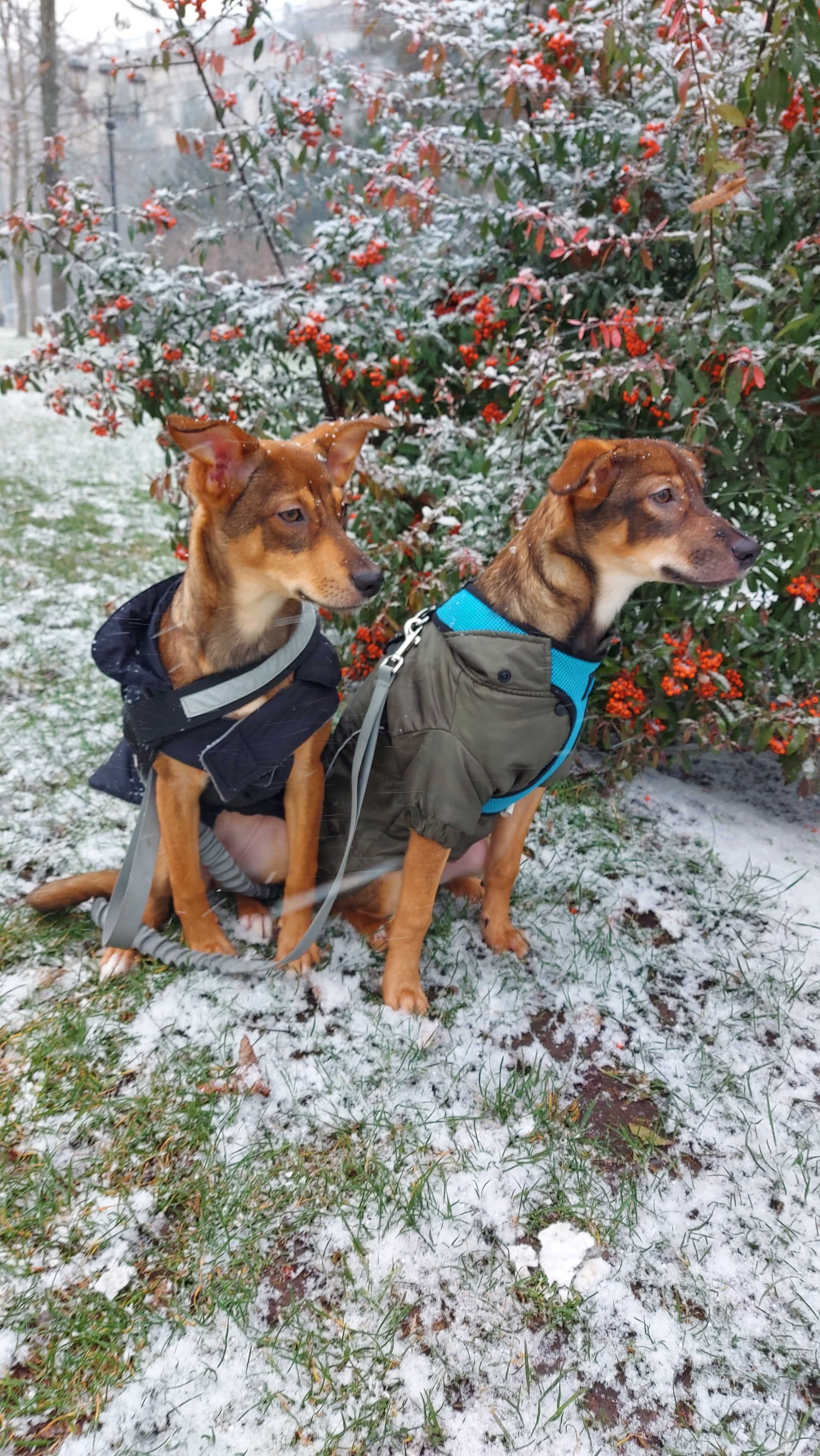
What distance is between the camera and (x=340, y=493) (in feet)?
7.82

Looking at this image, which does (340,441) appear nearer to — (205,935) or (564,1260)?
(205,935)

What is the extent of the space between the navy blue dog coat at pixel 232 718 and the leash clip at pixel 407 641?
0.18 meters

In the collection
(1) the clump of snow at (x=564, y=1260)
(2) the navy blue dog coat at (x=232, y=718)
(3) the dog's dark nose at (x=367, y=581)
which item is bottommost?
(1) the clump of snow at (x=564, y=1260)

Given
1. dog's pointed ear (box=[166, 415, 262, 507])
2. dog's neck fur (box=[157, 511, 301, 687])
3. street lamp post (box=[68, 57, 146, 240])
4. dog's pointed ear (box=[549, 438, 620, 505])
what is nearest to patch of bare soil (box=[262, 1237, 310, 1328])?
dog's neck fur (box=[157, 511, 301, 687])

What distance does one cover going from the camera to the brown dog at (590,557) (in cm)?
216

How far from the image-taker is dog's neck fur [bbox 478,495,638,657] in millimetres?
2211

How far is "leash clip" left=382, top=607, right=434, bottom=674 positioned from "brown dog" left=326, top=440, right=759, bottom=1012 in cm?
3

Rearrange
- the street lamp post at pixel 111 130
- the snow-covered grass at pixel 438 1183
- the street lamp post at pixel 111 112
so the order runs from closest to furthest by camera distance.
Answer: the snow-covered grass at pixel 438 1183, the street lamp post at pixel 111 112, the street lamp post at pixel 111 130

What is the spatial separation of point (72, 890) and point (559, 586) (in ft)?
6.17

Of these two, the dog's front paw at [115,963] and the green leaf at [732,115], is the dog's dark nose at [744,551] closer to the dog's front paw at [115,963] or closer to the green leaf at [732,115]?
the green leaf at [732,115]

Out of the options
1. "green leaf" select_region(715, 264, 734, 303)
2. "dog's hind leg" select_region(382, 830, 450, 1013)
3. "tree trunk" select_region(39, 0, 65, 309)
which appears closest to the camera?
"dog's hind leg" select_region(382, 830, 450, 1013)

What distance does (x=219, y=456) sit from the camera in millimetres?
2090

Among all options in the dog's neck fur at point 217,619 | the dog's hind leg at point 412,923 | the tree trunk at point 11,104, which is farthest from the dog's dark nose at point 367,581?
the tree trunk at point 11,104

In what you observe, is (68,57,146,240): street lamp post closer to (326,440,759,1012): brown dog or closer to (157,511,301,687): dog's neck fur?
(157,511,301,687): dog's neck fur
